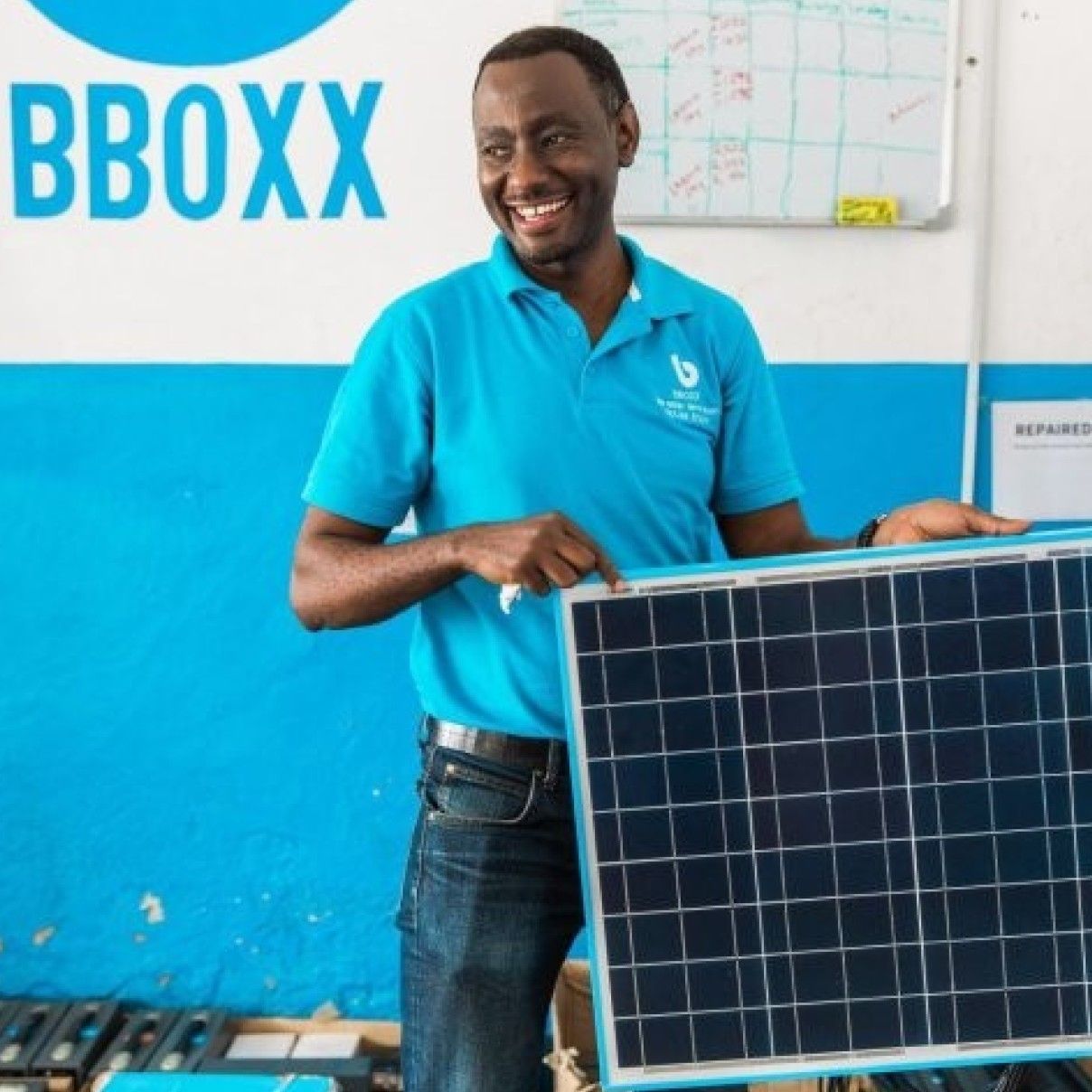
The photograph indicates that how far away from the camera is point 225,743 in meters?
3.36

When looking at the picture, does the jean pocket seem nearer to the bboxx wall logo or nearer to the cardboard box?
the cardboard box

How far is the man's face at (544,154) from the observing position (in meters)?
1.85

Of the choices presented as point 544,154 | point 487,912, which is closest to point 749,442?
point 544,154

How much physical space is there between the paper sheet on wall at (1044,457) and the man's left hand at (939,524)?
1460 mm

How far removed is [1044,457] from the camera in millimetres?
3221

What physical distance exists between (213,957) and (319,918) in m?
0.27

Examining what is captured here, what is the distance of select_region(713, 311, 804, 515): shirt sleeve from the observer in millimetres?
2010

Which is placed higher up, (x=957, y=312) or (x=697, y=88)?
(x=697, y=88)

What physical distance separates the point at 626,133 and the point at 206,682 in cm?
184

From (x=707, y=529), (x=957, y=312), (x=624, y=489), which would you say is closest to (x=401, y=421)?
(x=624, y=489)

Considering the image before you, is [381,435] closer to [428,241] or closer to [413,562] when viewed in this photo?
[413,562]

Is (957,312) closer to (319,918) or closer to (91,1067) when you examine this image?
(319,918)

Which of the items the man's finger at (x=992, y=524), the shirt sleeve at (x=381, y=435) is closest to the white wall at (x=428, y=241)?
the shirt sleeve at (x=381, y=435)

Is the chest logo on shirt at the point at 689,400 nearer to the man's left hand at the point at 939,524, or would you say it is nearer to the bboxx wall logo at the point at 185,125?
the man's left hand at the point at 939,524
